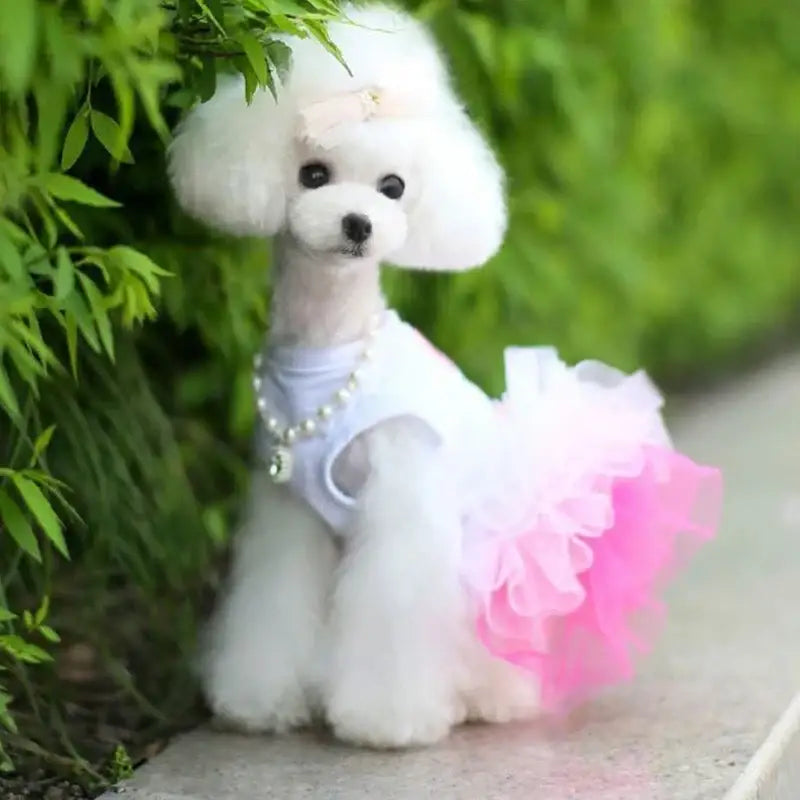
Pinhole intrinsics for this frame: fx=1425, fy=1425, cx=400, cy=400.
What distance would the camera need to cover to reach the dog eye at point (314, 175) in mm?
1436

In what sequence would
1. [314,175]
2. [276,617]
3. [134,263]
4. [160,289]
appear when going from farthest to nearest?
[160,289] < [276,617] < [314,175] < [134,263]

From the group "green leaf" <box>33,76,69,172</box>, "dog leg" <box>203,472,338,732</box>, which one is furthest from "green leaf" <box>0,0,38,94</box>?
"dog leg" <box>203,472,338,732</box>

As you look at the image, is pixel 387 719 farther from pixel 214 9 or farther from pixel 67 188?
pixel 214 9

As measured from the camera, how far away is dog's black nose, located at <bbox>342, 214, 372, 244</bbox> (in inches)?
55.0

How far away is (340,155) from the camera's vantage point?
4.66 ft

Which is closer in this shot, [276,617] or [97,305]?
[97,305]

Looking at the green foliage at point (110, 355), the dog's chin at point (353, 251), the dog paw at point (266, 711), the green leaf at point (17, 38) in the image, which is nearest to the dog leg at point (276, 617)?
the dog paw at point (266, 711)

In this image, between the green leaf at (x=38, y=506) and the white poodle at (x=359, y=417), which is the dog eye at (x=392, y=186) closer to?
the white poodle at (x=359, y=417)

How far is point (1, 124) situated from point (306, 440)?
0.45 meters

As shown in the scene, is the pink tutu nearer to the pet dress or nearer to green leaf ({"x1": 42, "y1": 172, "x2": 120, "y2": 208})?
the pet dress

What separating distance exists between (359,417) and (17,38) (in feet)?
1.84

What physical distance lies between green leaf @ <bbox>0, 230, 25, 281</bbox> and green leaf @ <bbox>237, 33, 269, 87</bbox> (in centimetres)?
26

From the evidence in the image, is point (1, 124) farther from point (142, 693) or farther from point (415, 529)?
point (142, 693)

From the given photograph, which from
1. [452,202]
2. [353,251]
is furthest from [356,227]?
[452,202]
